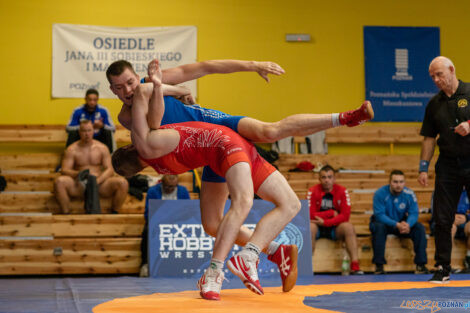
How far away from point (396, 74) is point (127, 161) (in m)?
7.65

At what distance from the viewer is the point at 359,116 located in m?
3.63

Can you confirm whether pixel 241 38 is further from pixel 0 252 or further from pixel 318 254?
pixel 0 252

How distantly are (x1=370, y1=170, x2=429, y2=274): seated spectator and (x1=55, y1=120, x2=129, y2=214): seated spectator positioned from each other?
308 cm

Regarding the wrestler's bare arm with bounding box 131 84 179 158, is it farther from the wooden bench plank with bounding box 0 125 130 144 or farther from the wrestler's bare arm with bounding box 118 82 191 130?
the wooden bench plank with bounding box 0 125 130 144

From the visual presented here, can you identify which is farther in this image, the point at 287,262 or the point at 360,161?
the point at 360,161

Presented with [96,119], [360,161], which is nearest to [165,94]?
[96,119]

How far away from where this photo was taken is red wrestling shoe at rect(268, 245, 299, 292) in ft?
13.6

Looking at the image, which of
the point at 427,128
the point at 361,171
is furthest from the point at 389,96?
the point at 427,128

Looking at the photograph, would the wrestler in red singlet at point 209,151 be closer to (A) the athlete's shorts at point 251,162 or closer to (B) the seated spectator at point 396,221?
(A) the athlete's shorts at point 251,162

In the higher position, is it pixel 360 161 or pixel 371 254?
pixel 360 161

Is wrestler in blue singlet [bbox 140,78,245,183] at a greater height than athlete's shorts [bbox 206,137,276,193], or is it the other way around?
wrestler in blue singlet [bbox 140,78,245,183]

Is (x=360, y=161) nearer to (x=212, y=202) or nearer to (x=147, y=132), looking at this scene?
(x=212, y=202)

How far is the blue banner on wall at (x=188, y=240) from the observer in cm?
Result: 640

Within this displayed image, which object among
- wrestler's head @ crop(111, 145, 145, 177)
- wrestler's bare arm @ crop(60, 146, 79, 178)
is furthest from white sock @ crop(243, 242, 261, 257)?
wrestler's bare arm @ crop(60, 146, 79, 178)
